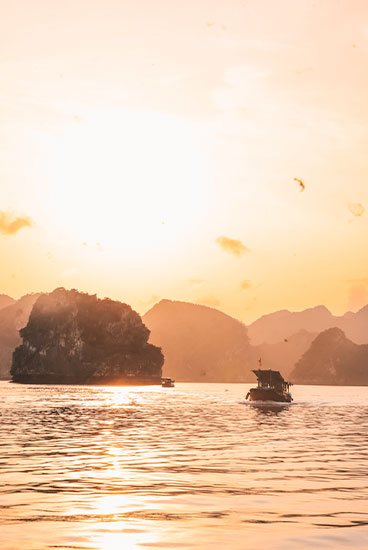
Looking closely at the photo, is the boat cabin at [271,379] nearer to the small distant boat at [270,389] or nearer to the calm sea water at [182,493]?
the small distant boat at [270,389]

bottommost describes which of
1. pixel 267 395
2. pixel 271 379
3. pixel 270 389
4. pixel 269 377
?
pixel 267 395

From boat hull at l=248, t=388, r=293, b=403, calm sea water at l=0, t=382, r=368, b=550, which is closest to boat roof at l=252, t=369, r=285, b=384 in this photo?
boat hull at l=248, t=388, r=293, b=403

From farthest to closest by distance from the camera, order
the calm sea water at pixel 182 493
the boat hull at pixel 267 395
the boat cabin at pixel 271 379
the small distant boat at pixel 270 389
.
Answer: the boat cabin at pixel 271 379
the small distant boat at pixel 270 389
the boat hull at pixel 267 395
the calm sea water at pixel 182 493

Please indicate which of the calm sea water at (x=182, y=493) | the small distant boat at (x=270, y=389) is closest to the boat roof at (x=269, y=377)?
the small distant boat at (x=270, y=389)

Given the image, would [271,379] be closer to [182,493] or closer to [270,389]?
[270,389]

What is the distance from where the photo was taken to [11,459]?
4269 cm

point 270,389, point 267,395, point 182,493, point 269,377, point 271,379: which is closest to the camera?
point 182,493

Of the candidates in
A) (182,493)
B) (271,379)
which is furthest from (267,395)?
(182,493)

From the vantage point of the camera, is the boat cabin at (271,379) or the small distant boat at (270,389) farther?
the boat cabin at (271,379)

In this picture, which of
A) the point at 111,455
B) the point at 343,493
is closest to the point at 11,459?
the point at 111,455

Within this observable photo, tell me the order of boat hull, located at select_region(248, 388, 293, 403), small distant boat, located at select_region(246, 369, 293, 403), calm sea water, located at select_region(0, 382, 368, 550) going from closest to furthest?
calm sea water, located at select_region(0, 382, 368, 550)
boat hull, located at select_region(248, 388, 293, 403)
small distant boat, located at select_region(246, 369, 293, 403)

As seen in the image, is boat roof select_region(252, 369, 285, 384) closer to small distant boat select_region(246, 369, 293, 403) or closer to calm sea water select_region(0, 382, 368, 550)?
small distant boat select_region(246, 369, 293, 403)

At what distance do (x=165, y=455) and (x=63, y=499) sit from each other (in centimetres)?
1781

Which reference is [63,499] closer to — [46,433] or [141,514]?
[141,514]
